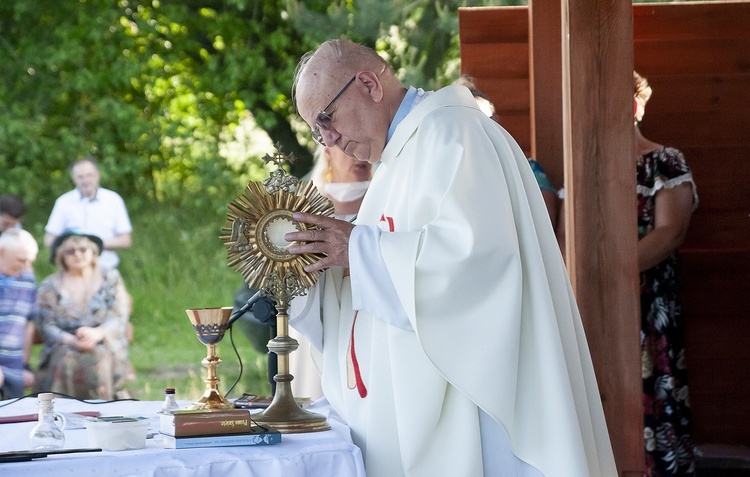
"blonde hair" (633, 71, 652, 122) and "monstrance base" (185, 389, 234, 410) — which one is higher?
"blonde hair" (633, 71, 652, 122)

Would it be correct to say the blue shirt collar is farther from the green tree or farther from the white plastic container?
the green tree

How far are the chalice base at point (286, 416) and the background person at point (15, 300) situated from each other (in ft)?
14.4

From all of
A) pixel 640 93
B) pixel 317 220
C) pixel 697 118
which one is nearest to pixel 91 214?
pixel 697 118

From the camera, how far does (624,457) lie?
11.6 feet

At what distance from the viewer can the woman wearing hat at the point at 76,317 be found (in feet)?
23.3

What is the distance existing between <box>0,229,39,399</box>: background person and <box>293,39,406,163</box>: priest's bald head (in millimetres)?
4303

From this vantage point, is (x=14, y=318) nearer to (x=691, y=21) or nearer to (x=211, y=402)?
(x=691, y=21)

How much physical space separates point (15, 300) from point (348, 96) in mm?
4544

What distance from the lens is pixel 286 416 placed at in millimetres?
2537

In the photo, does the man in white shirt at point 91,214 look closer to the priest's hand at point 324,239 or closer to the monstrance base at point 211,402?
the monstrance base at point 211,402

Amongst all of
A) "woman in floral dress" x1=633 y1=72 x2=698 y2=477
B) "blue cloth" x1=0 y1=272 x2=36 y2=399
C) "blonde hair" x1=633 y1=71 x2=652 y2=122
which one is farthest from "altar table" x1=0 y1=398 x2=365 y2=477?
"blue cloth" x1=0 y1=272 x2=36 y2=399

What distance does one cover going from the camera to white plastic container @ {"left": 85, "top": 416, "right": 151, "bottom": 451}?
7.48 ft

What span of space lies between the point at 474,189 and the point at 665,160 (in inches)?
88.6

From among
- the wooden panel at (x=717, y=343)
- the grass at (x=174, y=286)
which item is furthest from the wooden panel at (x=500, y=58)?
the grass at (x=174, y=286)
